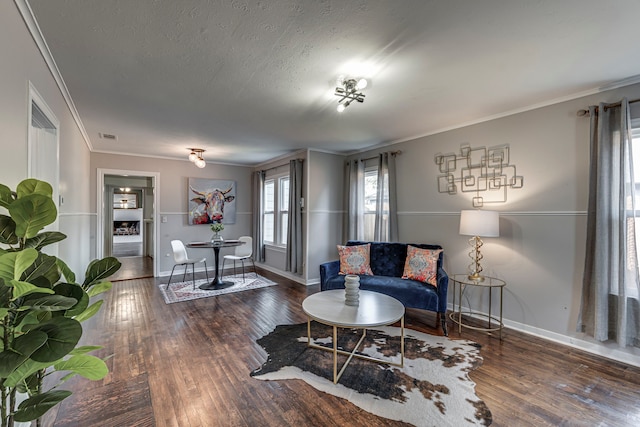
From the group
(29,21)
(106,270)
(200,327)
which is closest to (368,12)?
(106,270)

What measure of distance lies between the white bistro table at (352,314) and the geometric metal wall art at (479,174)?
1.86 meters

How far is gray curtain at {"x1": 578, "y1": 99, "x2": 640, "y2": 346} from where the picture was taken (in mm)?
2426

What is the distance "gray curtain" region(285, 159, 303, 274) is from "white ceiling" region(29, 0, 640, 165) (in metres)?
1.70

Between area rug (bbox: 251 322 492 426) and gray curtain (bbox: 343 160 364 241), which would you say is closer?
area rug (bbox: 251 322 492 426)

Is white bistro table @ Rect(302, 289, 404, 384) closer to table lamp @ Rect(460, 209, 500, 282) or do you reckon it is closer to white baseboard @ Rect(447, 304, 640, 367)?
table lamp @ Rect(460, 209, 500, 282)

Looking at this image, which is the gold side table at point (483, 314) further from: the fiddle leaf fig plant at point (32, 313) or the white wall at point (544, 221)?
the fiddle leaf fig plant at point (32, 313)

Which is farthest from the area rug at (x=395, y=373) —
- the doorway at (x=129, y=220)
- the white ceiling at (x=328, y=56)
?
the doorway at (x=129, y=220)

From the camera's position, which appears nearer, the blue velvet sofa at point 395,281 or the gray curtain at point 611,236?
the gray curtain at point 611,236

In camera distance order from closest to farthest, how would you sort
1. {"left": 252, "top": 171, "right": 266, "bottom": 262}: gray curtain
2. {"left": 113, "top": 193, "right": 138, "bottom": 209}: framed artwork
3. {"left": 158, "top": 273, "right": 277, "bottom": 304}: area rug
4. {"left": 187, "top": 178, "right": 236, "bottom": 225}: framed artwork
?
{"left": 158, "top": 273, "right": 277, "bottom": 304}: area rug → {"left": 187, "top": 178, "right": 236, "bottom": 225}: framed artwork → {"left": 252, "top": 171, "right": 266, "bottom": 262}: gray curtain → {"left": 113, "top": 193, "right": 138, "bottom": 209}: framed artwork

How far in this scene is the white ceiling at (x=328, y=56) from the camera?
1650 millimetres

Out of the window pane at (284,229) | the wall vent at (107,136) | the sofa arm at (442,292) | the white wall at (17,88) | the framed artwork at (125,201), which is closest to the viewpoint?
the white wall at (17,88)

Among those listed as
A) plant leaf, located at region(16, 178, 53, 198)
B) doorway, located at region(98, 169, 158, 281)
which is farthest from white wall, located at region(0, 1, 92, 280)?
doorway, located at region(98, 169, 158, 281)

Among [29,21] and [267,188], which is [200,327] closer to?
[29,21]

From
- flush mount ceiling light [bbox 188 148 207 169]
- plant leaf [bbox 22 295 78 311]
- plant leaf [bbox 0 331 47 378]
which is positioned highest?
flush mount ceiling light [bbox 188 148 207 169]
